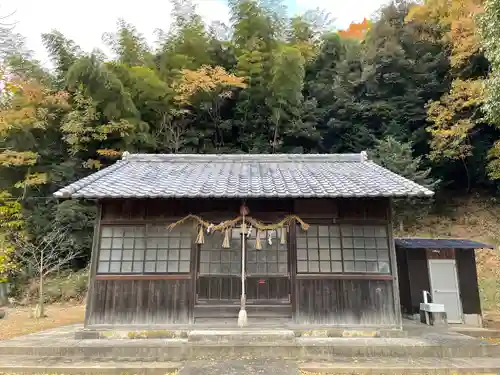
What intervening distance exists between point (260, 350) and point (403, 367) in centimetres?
238

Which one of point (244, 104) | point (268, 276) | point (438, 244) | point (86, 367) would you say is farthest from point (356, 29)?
point (86, 367)

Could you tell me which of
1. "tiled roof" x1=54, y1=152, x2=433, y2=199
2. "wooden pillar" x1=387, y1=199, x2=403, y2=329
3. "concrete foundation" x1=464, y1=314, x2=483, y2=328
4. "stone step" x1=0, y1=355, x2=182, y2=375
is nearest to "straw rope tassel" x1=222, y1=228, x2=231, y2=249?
"tiled roof" x1=54, y1=152, x2=433, y2=199

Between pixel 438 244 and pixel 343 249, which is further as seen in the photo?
pixel 438 244

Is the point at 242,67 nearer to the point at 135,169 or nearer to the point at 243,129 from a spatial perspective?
the point at 243,129

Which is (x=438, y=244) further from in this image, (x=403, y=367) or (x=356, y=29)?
Answer: (x=356, y=29)

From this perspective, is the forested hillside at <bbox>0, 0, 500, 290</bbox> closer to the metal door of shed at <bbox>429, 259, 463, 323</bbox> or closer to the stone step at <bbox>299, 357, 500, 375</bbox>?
the metal door of shed at <bbox>429, 259, 463, 323</bbox>

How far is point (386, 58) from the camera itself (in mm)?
20453

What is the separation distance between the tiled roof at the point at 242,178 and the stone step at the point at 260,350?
9.15ft

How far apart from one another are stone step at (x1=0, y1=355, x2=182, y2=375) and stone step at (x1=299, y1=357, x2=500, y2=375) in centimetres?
234

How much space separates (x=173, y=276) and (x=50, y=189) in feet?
43.3

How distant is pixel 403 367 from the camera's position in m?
5.35

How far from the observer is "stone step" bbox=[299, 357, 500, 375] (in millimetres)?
5270

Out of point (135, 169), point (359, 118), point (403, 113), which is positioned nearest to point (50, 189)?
point (135, 169)

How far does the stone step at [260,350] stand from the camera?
593 centimetres
